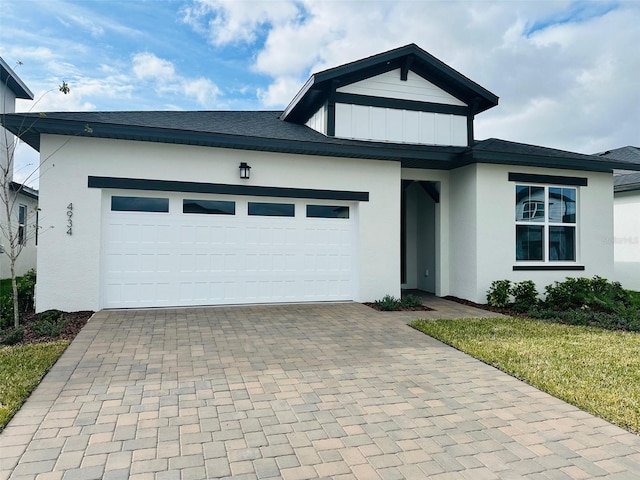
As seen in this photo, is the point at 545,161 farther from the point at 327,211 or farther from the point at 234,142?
the point at 234,142

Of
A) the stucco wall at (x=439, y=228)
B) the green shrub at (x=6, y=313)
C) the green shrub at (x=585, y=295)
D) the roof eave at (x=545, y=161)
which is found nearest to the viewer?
the green shrub at (x=6, y=313)

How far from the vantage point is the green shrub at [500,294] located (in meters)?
9.92

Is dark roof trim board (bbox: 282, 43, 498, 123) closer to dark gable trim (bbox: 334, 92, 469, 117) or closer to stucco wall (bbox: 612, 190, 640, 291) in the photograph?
dark gable trim (bbox: 334, 92, 469, 117)

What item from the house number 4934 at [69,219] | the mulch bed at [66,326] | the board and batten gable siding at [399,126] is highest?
the board and batten gable siding at [399,126]

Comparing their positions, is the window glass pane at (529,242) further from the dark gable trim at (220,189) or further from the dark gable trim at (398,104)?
the dark gable trim at (220,189)

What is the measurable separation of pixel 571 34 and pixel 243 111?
32.0ft

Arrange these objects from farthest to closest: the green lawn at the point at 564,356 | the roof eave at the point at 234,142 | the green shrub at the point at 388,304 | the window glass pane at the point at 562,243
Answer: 1. the window glass pane at the point at 562,243
2. the green shrub at the point at 388,304
3. the roof eave at the point at 234,142
4. the green lawn at the point at 564,356

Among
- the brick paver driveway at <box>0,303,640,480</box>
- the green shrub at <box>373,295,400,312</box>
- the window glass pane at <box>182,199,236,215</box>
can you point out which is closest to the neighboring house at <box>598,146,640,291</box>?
the green shrub at <box>373,295,400,312</box>

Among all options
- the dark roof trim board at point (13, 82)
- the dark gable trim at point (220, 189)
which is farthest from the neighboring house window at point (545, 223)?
the dark roof trim board at point (13, 82)

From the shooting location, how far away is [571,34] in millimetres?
12508

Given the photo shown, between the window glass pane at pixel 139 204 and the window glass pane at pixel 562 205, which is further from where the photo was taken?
the window glass pane at pixel 562 205

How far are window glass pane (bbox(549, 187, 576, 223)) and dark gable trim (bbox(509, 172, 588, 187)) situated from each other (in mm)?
196

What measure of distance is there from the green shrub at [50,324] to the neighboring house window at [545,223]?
991 cm

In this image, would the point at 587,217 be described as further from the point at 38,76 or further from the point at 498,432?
the point at 38,76
